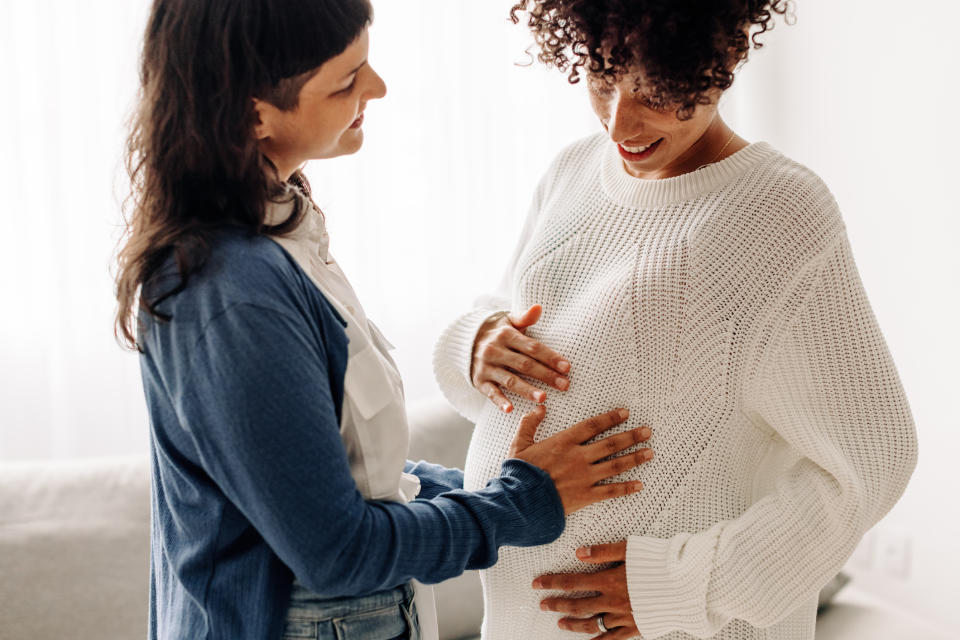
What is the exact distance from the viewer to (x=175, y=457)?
0.85 meters

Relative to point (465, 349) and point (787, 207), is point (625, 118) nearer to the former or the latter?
point (787, 207)

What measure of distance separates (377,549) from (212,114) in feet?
1.49

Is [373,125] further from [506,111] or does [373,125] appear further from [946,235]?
[946,235]

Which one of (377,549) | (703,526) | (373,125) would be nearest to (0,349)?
(373,125)

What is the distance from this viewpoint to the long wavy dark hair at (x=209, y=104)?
0.81 meters

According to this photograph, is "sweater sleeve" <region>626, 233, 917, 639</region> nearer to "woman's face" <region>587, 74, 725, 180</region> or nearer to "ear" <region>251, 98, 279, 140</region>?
"woman's face" <region>587, 74, 725, 180</region>

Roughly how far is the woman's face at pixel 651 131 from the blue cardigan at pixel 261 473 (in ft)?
1.49

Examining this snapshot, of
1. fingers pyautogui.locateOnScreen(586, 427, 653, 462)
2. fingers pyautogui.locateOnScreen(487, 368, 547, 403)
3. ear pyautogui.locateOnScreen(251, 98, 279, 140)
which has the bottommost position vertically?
fingers pyautogui.locateOnScreen(586, 427, 653, 462)

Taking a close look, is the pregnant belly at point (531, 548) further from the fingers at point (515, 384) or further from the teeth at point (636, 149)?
the teeth at point (636, 149)

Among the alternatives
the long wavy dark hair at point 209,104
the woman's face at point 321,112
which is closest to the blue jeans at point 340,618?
the long wavy dark hair at point 209,104

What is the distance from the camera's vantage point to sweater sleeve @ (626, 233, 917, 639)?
947mm

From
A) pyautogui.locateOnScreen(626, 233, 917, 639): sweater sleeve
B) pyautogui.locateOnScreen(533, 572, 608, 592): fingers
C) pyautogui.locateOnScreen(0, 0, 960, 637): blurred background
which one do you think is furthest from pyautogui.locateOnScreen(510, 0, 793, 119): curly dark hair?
pyautogui.locateOnScreen(0, 0, 960, 637): blurred background

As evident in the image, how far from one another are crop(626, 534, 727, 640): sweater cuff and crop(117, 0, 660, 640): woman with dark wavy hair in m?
0.15

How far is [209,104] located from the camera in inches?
32.4
